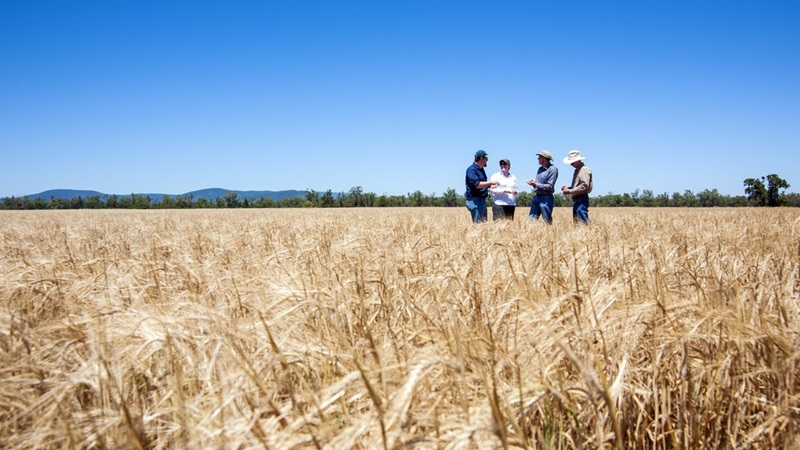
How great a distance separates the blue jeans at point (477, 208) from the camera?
8.44 meters

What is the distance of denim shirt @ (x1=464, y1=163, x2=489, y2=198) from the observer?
8336 mm

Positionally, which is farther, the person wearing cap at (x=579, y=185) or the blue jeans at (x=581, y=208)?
the blue jeans at (x=581, y=208)

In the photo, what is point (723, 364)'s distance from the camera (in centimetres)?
128

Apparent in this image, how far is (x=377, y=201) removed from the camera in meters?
91.4

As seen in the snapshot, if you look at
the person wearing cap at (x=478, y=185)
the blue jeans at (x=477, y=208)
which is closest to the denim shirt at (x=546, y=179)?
the person wearing cap at (x=478, y=185)

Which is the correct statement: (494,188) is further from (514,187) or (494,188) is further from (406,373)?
(406,373)

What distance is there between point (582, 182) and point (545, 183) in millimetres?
755

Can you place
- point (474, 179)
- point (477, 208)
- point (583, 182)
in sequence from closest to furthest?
1. point (583, 182)
2. point (474, 179)
3. point (477, 208)

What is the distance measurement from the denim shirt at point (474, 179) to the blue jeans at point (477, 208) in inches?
4.4

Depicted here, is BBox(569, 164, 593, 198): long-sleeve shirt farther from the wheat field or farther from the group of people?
the wheat field

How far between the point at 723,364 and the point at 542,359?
1.83ft

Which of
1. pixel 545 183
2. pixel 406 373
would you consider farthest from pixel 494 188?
pixel 406 373

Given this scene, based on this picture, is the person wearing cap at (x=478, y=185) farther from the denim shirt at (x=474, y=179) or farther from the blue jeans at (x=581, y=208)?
the blue jeans at (x=581, y=208)

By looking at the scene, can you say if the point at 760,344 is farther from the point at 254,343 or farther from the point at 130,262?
the point at 130,262
